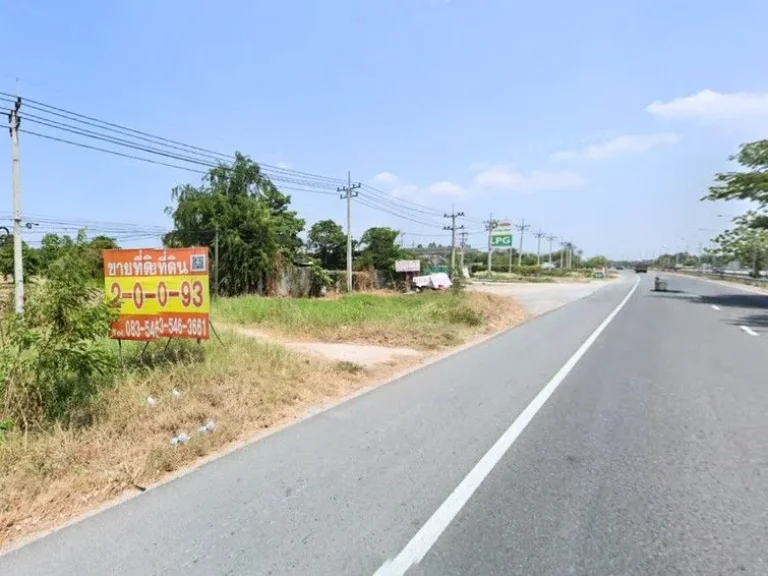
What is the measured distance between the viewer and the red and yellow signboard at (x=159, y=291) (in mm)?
7973

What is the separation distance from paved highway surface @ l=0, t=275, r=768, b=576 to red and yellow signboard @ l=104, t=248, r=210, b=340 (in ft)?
8.37

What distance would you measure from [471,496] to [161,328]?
5.42m

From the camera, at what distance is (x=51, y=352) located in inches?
237

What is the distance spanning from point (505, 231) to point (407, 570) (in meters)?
80.2

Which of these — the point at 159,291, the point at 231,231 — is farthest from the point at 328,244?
the point at 159,291

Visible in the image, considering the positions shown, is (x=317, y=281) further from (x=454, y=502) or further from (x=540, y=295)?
(x=454, y=502)

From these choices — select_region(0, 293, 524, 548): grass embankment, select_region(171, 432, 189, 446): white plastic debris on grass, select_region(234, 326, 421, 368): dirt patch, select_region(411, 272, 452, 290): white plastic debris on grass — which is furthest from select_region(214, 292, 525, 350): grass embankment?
select_region(411, 272, 452, 290): white plastic debris on grass

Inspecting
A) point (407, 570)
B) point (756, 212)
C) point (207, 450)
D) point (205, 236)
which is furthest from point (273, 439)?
point (756, 212)

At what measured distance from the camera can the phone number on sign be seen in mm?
7953

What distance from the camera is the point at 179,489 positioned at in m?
4.56

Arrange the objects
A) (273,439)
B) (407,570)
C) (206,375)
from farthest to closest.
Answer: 1. (206,375)
2. (273,439)
3. (407,570)

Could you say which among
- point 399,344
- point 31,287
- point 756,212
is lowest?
point 399,344

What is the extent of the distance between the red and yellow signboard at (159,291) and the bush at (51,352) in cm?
154

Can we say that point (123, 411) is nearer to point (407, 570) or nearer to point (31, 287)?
point (31, 287)
